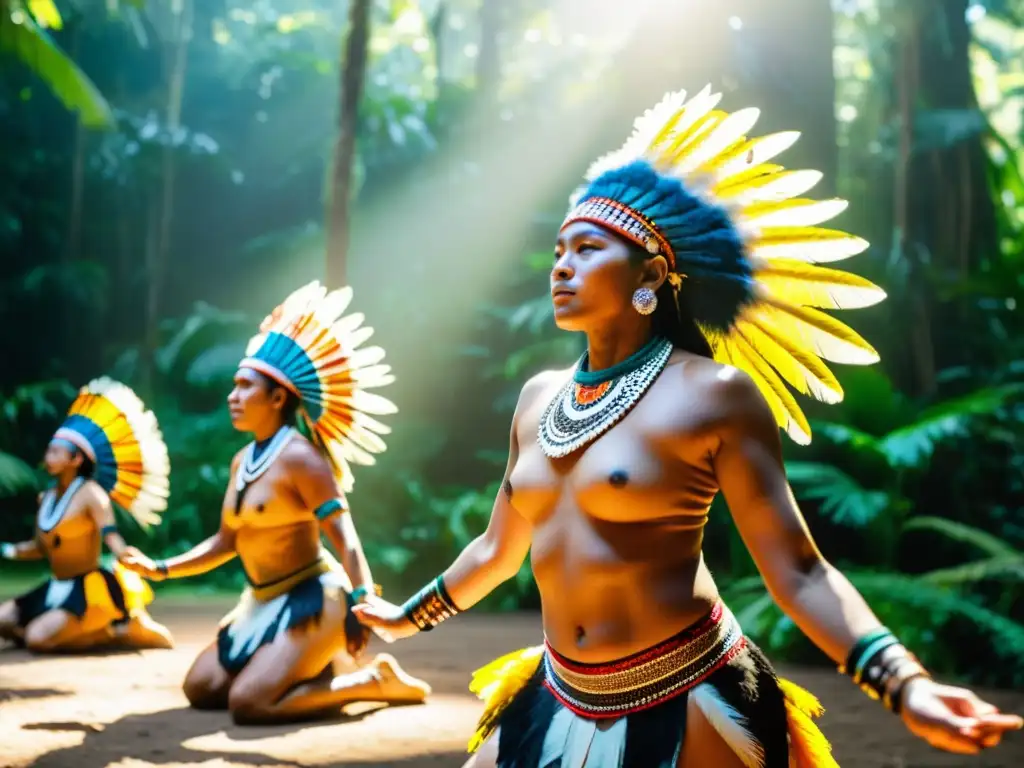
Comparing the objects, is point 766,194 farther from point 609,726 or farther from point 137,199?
point 137,199

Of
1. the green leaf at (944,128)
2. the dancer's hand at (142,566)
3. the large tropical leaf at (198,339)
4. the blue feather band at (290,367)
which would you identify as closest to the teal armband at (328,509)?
the blue feather band at (290,367)

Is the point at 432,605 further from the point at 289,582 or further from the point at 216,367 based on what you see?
the point at 216,367

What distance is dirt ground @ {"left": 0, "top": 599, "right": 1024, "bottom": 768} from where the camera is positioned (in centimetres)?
394

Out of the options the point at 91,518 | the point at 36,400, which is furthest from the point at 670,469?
the point at 36,400

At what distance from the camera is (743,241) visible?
2.29 meters

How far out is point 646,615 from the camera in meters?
2.08

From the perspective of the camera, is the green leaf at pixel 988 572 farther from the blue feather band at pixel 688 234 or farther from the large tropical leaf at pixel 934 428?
the blue feather band at pixel 688 234

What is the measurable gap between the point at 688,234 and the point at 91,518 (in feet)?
17.2

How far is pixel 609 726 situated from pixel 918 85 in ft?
42.2

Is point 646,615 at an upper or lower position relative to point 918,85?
lower

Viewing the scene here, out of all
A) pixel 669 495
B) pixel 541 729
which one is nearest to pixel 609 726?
pixel 541 729

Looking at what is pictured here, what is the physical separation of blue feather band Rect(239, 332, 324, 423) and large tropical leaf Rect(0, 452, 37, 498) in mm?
8558

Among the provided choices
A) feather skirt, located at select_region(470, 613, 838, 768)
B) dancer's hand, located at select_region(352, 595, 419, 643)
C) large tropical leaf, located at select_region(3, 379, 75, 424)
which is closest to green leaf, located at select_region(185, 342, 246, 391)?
large tropical leaf, located at select_region(3, 379, 75, 424)

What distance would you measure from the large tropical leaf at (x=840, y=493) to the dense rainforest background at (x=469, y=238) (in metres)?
0.03
